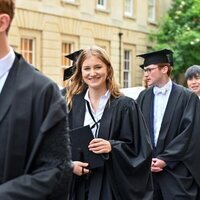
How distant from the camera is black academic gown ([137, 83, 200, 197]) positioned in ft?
20.0

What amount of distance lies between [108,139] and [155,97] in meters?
1.72

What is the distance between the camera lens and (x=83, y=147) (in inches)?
185

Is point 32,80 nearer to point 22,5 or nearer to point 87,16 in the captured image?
point 22,5

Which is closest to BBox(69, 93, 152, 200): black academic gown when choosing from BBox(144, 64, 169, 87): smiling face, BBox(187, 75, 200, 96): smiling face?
BBox(144, 64, 169, 87): smiling face

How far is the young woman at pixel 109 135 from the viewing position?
4750mm

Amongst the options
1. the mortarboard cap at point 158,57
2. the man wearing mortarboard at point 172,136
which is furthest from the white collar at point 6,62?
the mortarboard cap at point 158,57

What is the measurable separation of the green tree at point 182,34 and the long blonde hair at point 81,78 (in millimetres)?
24867

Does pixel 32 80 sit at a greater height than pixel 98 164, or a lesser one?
greater

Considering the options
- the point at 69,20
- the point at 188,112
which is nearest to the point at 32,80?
the point at 188,112

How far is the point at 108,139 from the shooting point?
15.5 feet

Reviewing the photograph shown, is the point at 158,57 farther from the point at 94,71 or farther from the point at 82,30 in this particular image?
the point at 82,30

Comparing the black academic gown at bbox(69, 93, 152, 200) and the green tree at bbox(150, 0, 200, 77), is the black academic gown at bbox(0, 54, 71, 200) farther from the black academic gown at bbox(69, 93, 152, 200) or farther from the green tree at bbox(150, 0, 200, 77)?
the green tree at bbox(150, 0, 200, 77)

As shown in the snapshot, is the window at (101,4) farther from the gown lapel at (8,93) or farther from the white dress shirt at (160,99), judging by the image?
the gown lapel at (8,93)


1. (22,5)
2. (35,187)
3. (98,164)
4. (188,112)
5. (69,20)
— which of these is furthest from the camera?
(69,20)
